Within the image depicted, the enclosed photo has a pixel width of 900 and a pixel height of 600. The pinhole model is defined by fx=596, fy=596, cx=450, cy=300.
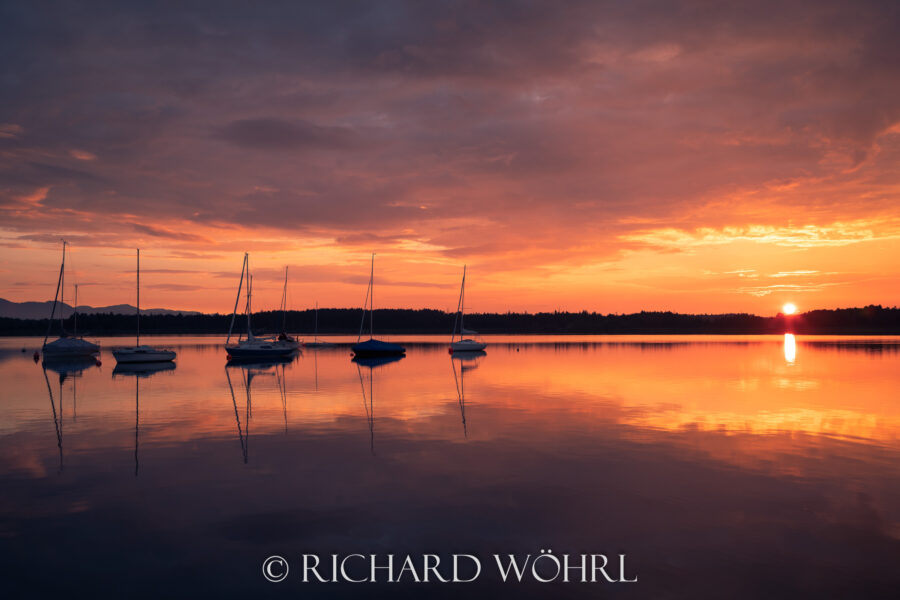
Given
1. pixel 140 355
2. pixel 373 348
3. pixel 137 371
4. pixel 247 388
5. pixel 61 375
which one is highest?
pixel 373 348

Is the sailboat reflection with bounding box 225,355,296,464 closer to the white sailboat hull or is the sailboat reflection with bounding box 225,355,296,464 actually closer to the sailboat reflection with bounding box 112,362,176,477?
the sailboat reflection with bounding box 112,362,176,477

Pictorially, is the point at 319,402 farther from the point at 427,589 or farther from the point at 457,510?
the point at 427,589

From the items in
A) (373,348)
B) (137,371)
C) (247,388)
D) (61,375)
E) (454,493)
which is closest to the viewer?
(454,493)

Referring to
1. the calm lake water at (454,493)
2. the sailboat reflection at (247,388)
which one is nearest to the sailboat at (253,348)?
the sailboat reflection at (247,388)

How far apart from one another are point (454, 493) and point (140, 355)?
173 ft

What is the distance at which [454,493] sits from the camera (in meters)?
13.4

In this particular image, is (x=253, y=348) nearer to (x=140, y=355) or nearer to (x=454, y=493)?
(x=140, y=355)

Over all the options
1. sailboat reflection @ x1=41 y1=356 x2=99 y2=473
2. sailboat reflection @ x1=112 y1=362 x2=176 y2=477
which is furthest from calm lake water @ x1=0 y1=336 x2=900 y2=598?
sailboat reflection @ x1=112 y1=362 x2=176 y2=477

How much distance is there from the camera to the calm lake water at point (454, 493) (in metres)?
9.21

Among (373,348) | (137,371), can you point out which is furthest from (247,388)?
(373,348)

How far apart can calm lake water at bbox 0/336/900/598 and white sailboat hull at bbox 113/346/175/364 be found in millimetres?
29147

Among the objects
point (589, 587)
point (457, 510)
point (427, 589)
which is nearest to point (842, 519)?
point (589, 587)

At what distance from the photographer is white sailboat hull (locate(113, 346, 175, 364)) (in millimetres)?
56031

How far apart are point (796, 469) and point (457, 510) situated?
9395 mm
